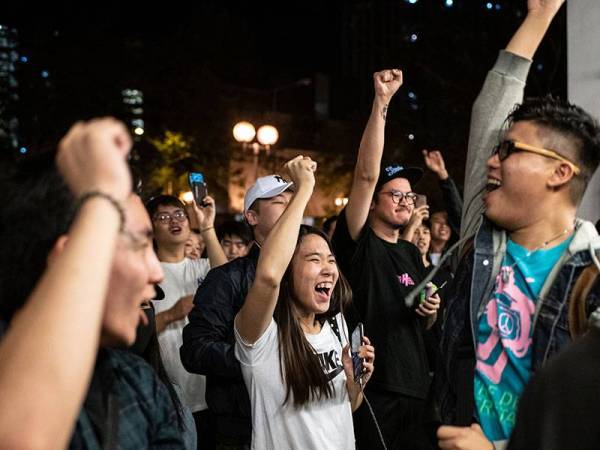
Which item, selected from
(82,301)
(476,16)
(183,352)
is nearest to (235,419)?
(183,352)

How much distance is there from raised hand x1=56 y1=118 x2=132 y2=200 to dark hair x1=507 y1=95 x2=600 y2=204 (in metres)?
1.53

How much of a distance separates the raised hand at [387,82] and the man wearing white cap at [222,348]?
1262mm

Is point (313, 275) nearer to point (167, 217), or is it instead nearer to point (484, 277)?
point (484, 277)

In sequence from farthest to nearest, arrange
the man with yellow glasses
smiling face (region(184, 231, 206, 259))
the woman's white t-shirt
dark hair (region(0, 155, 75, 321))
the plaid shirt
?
smiling face (region(184, 231, 206, 259)), the woman's white t-shirt, the man with yellow glasses, the plaid shirt, dark hair (region(0, 155, 75, 321))

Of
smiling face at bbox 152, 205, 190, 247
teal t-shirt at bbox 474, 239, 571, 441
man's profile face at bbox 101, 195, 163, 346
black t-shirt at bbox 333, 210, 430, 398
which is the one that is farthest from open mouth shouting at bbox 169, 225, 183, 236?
man's profile face at bbox 101, 195, 163, 346

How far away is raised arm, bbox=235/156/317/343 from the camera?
3033 millimetres

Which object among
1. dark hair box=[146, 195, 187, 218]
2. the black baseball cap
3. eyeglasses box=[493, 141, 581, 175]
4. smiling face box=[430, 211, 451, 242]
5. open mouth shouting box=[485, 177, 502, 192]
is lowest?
smiling face box=[430, 211, 451, 242]

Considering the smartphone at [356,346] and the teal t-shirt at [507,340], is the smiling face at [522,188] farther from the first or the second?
the smartphone at [356,346]

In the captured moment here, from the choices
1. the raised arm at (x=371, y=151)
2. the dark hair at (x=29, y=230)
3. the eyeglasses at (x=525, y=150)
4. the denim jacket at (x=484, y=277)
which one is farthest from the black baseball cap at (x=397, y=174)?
the dark hair at (x=29, y=230)

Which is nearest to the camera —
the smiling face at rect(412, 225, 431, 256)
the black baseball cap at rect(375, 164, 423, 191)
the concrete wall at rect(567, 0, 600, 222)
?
the concrete wall at rect(567, 0, 600, 222)

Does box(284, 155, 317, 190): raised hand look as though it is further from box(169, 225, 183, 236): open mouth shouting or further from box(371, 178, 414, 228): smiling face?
box(169, 225, 183, 236): open mouth shouting

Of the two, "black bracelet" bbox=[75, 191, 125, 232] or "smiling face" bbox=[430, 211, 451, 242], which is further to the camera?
"smiling face" bbox=[430, 211, 451, 242]

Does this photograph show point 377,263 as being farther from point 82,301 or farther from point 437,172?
point 82,301

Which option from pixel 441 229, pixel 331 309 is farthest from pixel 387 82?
pixel 441 229
